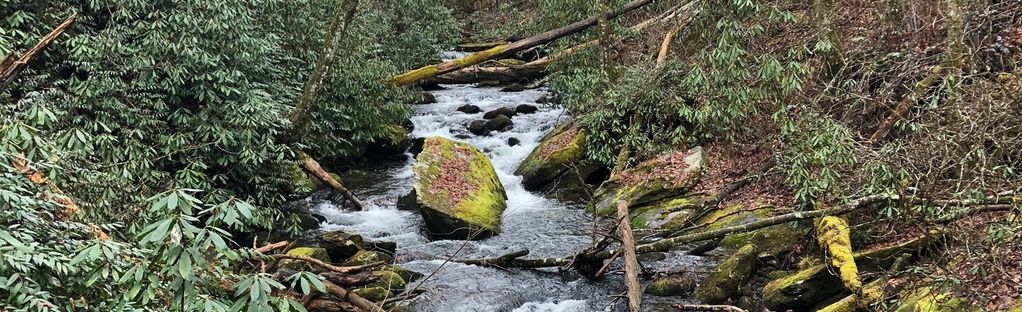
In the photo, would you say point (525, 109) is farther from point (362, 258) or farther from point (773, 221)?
point (773, 221)

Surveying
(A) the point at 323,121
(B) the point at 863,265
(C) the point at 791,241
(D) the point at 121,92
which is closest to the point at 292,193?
(A) the point at 323,121

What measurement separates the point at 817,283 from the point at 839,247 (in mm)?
458

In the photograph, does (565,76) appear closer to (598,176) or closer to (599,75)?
(599,75)

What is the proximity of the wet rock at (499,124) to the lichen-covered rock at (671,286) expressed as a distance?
1045 cm

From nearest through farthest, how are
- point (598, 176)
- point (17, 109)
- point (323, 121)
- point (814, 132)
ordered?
point (17, 109)
point (814, 132)
point (323, 121)
point (598, 176)

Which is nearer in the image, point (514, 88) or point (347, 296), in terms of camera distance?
point (347, 296)

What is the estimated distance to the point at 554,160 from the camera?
44.7ft

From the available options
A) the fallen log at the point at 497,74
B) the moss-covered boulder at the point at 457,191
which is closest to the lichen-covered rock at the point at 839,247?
the moss-covered boulder at the point at 457,191

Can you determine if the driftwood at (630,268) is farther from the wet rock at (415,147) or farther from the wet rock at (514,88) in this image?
the wet rock at (514,88)

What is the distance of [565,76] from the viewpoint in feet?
49.3

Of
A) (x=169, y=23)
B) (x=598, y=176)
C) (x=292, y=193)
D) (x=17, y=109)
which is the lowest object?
(x=598, y=176)

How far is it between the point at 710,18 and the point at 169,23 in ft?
25.4

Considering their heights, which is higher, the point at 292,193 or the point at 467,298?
the point at 292,193

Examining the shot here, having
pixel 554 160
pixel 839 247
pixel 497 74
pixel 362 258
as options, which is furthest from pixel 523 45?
pixel 839 247
